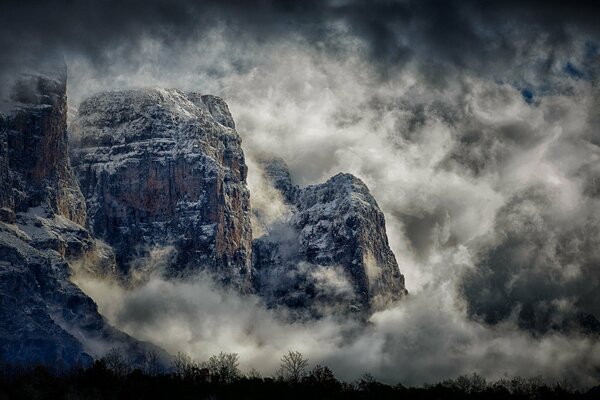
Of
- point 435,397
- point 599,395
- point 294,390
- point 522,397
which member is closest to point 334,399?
point 294,390

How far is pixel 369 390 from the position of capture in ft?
636

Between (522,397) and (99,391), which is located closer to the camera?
(99,391)

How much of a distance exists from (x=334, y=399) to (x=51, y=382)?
5187 cm

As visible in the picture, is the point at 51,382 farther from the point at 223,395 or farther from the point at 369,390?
the point at 369,390

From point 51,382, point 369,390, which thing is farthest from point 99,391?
point 369,390

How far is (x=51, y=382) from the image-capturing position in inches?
7092

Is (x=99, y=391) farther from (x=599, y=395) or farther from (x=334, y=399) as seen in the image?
(x=599, y=395)

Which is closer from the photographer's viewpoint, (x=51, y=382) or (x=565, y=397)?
(x=51, y=382)

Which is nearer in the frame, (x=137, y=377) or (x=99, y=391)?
(x=99, y=391)

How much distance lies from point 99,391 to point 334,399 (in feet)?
137

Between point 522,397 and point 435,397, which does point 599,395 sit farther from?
point 435,397

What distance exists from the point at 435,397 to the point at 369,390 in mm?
13657

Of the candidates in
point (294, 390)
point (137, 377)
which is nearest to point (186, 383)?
point (137, 377)

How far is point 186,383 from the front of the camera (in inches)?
7407
